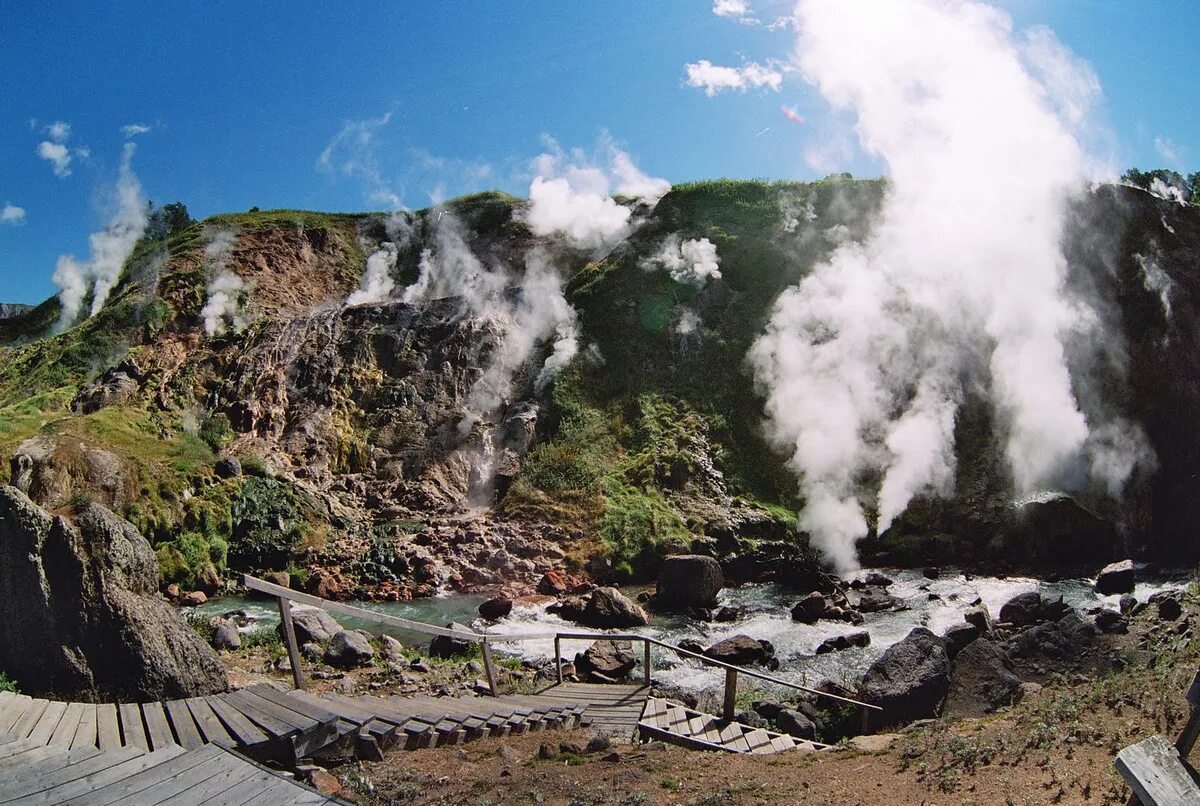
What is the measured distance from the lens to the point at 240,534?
2625cm

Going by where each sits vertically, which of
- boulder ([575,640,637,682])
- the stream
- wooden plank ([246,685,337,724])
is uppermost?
wooden plank ([246,685,337,724])

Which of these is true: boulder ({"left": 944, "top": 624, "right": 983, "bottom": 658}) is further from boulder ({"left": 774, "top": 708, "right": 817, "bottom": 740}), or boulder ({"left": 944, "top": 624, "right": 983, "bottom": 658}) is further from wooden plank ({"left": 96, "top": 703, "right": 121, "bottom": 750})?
wooden plank ({"left": 96, "top": 703, "right": 121, "bottom": 750})

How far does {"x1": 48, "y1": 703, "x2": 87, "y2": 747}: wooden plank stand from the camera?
5676mm

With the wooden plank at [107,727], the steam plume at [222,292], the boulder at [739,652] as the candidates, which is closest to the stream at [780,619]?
the boulder at [739,652]

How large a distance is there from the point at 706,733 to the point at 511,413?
26581mm

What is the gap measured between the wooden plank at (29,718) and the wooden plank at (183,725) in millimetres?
984

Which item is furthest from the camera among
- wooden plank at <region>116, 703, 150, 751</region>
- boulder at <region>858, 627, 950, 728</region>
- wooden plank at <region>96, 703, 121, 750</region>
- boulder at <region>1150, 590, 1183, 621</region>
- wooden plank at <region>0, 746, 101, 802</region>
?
boulder at <region>1150, 590, 1183, 621</region>

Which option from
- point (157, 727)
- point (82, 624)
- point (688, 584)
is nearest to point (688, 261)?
point (688, 584)

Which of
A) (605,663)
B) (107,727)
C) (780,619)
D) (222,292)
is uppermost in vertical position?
(222,292)

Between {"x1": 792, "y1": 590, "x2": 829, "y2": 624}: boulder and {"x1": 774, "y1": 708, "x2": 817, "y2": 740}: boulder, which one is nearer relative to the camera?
{"x1": 774, "y1": 708, "x2": 817, "y2": 740}: boulder

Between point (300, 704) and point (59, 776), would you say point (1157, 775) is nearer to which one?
point (59, 776)

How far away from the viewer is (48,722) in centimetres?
612

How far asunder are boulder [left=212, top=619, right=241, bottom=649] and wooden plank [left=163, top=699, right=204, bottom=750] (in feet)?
24.7

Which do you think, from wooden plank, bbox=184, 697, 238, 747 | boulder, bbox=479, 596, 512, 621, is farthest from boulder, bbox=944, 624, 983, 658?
wooden plank, bbox=184, 697, 238, 747
